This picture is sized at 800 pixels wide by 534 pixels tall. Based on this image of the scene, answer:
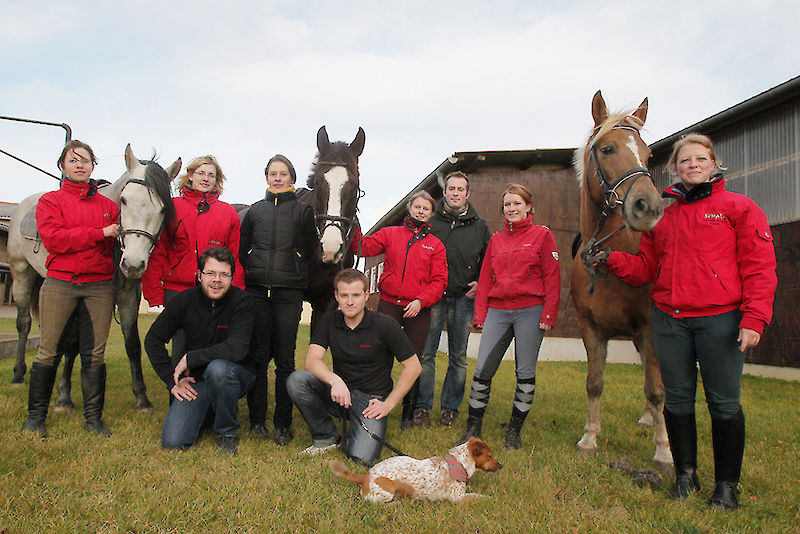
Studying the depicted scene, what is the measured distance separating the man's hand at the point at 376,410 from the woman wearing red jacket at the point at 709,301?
178 cm

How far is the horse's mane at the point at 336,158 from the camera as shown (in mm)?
4492

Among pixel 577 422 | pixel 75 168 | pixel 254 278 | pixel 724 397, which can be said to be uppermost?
pixel 75 168

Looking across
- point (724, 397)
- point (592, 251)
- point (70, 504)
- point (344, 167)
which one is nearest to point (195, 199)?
point (344, 167)

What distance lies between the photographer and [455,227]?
5.02 meters

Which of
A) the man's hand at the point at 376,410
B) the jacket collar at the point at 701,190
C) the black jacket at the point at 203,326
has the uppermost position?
the jacket collar at the point at 701,190

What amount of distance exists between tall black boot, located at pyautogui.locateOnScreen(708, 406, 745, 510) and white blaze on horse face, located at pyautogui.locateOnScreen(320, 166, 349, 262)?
8.96 ft

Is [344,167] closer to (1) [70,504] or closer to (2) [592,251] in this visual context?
(2) [592,251]

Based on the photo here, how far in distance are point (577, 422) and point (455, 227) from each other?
2.30 m

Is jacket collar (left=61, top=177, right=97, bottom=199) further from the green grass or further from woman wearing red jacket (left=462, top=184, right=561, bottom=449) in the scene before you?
woman wearing red jacket (left=462, top=184, right=561, bottom=449)

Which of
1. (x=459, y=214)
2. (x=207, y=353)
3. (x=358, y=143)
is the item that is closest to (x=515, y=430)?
(x=459, y=214)

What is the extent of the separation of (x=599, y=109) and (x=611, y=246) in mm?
1140

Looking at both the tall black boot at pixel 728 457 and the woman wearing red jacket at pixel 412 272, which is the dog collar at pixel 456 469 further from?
the woman wearing red jacket at pixel 412 272

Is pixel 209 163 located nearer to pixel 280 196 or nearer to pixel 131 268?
pixel 280 196

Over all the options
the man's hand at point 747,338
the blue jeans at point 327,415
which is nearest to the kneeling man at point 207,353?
the blue jeans at point 327,415
